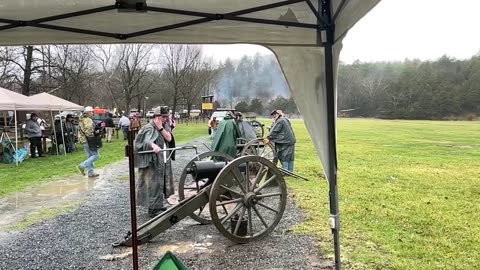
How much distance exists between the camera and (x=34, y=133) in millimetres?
14258

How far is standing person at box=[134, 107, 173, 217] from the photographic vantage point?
586cm

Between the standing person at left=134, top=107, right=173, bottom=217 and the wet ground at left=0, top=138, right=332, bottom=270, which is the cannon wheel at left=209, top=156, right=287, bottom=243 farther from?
the standing person at left=134, top=107, right=173, bottom=217

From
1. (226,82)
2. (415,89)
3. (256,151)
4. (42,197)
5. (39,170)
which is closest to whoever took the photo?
(42,197)

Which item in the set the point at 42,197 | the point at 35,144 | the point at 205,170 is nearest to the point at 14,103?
the point at 35,144

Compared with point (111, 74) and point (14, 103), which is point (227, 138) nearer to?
point (14, 103)

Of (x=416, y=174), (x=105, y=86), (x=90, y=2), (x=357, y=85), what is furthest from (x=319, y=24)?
(x=357, y=85)

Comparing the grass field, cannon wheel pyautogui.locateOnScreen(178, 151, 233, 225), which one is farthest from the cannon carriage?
the grass field

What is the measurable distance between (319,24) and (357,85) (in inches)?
2956

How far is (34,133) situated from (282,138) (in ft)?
31.4

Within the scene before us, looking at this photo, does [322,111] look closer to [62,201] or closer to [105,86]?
[62,201]

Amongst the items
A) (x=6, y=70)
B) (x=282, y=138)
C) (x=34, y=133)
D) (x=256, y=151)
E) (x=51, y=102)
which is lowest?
(x=256, y=151)

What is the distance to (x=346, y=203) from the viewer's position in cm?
732

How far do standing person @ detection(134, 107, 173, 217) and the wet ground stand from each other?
428mm

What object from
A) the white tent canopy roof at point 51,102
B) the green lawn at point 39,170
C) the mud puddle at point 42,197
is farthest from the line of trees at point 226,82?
the mud puddle at point 42,197
